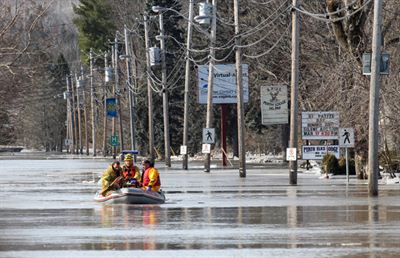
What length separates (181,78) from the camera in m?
98.2

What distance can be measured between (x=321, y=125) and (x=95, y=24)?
94.7 m

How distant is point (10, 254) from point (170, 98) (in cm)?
7967

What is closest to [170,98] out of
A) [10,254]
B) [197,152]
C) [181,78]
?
[181,78]

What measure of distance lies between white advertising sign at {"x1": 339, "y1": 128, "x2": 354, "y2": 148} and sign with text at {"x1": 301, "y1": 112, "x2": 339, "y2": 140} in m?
5.00

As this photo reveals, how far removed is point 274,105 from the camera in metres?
65.2

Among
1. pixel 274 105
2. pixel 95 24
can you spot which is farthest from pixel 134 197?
pixel 95 24

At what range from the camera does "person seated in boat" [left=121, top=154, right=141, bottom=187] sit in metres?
36.5

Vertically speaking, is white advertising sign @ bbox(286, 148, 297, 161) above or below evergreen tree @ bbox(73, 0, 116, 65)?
below

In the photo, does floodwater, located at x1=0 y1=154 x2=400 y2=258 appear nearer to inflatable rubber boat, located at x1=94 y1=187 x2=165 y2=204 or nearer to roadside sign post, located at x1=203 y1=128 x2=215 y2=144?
inflatable rubber boat, located at x1=94 y1=187 x2=165 y2=204

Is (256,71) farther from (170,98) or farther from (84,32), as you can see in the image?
(84,32)

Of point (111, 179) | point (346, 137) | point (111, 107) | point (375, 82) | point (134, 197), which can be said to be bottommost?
point (134, 197)

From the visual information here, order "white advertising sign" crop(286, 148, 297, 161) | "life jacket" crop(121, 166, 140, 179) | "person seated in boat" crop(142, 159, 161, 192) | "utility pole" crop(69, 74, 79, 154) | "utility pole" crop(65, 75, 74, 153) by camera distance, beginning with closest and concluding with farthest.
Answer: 1. "person seated in boat" crop(142, 159, 161, 192)
2. "life jacket" crop(121, 166, 140, 179)
3. "white advertising sign" crop(286, 148, 297, 161)
4. "utility pole" crop(69, 74, 79, 154)
5. "utility pole" crop(65, 75, 74, 153)

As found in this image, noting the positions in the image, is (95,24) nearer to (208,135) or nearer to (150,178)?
(208,135)

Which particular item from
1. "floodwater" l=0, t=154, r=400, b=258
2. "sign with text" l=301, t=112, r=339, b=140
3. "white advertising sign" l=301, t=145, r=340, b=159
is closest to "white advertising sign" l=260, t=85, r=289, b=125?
"white advertising sign" l=301, t=145, r=340, b=159
